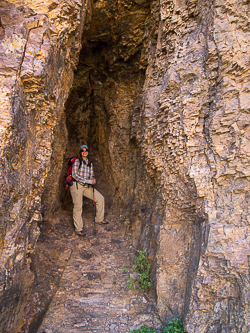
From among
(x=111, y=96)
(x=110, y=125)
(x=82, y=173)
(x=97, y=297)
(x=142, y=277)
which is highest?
(x=111, y=96)

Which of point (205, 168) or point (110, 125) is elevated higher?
point (110, 125)

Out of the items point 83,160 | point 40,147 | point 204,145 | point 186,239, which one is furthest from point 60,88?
point 186,239

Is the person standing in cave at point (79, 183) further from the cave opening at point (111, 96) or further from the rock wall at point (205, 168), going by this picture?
the rock wall at point (205, 168)

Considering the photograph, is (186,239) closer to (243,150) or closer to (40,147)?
(243,150)

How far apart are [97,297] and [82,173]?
256 centimetres

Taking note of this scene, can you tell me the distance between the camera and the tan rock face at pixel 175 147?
2170 mm

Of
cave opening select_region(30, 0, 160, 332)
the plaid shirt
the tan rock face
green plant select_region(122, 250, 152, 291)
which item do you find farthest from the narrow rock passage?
the plaid shirt

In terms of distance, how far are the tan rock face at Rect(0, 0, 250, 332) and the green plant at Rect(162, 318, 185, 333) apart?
13cm

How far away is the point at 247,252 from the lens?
2.11 metres

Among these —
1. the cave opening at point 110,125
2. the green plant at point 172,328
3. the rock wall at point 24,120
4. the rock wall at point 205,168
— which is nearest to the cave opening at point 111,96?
the cave opening at point 110,125

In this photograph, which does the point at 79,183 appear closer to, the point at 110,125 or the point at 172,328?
the point at 110,125

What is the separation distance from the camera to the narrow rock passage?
8.79 ft

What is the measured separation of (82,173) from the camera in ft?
15.3

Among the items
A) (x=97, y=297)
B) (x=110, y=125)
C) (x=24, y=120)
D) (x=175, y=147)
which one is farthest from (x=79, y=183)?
(x=175, y=147)
